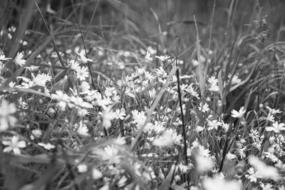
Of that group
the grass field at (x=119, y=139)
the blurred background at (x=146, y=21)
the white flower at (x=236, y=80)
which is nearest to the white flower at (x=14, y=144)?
the grass field at (x=119, y=139)

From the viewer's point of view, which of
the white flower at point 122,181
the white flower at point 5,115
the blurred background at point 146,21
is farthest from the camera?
the blurred background at point 146,21

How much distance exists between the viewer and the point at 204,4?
6637mm

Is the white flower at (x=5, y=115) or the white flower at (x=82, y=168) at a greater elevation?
the white flower at (x=5, y=115)

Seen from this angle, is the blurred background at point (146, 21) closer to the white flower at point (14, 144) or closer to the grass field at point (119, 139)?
the grass field at point (119, 139)

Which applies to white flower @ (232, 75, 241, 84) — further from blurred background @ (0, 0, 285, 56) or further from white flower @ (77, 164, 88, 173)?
white flower @ (77, 164, 88, 173)

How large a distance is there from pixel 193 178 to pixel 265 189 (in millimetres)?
315

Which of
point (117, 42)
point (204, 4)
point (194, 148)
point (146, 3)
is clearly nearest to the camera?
point (194, 148)

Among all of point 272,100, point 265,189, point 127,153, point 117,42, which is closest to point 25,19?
point 127,153

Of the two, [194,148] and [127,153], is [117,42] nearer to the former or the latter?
[194,148]

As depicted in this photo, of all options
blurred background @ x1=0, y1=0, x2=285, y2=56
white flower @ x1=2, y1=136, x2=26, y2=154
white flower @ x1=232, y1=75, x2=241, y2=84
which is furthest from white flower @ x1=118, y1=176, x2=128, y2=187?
white flower @ x1=232, y1=75, x2=241, y2=84

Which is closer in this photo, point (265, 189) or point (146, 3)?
point (265, 189)

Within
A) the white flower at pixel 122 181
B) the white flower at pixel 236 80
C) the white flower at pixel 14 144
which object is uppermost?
the white flower at pixel 14 144

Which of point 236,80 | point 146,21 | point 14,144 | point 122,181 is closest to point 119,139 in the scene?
point 122,181

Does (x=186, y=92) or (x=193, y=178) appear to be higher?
(x=186, y=92)
